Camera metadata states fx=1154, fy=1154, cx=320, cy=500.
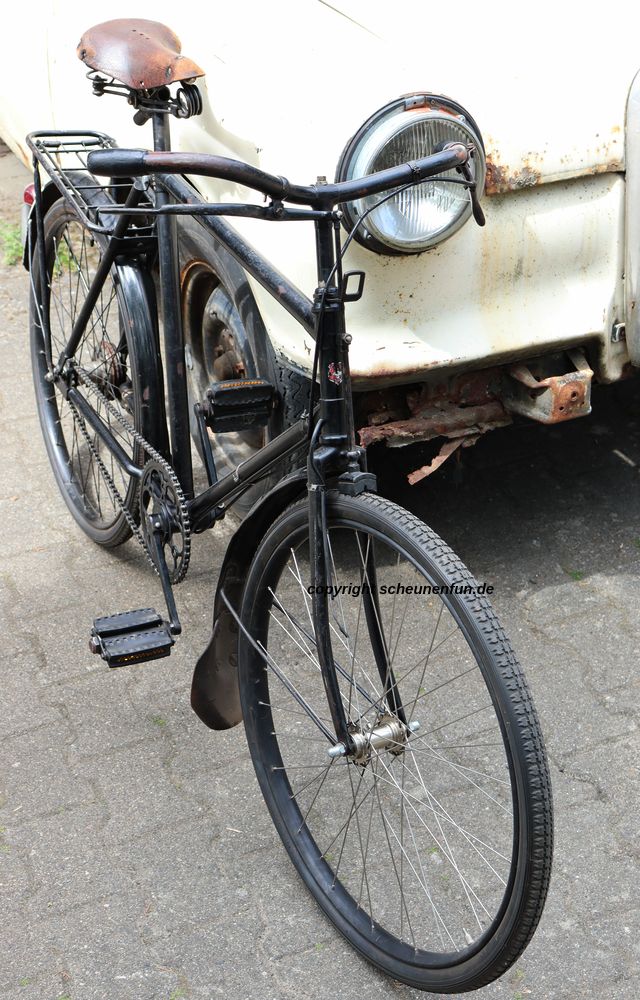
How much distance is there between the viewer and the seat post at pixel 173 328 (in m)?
2.61

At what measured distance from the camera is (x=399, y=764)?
2.62 m

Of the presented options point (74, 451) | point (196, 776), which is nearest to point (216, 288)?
Result: point (74, 451)

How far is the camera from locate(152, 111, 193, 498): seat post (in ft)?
8.56

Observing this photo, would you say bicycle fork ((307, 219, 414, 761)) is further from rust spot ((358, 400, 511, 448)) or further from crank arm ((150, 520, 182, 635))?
rust spot ((358, 400, 511, 448))

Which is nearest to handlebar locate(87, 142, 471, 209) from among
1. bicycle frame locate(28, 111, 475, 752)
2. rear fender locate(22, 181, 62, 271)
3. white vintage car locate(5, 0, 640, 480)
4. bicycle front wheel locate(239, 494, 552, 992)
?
bicycle frame locate(28, 111, 475, 752)

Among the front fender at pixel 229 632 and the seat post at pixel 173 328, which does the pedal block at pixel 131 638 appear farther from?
the seat post at pixel 173 328

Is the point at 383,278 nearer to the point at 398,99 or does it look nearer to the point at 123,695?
the point at 398,99

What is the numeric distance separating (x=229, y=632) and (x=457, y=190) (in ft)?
3.64

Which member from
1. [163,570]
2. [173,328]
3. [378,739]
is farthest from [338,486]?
[163,570]

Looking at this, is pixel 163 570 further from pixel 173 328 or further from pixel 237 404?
pixel 173 328

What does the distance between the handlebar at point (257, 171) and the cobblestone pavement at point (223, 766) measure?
149cm

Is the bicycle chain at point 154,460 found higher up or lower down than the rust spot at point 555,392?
lower down

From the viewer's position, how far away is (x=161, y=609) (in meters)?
3.34

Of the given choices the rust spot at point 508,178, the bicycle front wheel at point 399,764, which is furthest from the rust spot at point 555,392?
the bicycle front wheel at point 399,764
